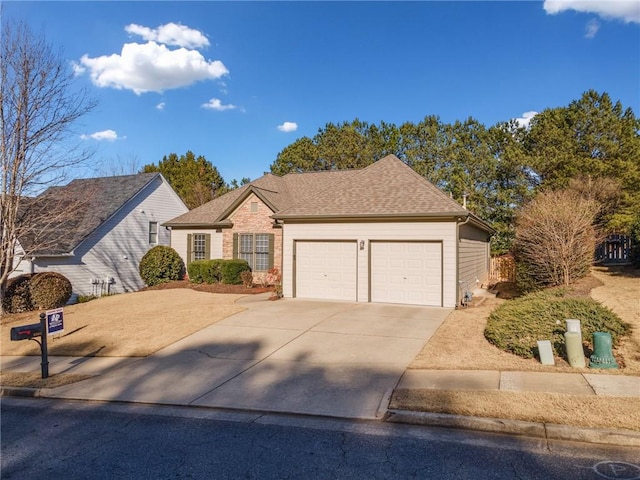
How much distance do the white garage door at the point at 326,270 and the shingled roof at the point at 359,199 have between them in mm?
1181

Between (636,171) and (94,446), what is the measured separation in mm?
28663

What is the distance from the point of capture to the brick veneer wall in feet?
63.6

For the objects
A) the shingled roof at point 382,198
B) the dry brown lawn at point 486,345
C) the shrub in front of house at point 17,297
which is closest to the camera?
the dry brown lawn at point 486,345

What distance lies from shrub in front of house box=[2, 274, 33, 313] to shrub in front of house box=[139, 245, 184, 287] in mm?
5431

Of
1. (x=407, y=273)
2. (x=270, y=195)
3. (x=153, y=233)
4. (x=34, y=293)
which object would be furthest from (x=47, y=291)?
(x=407, y=273)

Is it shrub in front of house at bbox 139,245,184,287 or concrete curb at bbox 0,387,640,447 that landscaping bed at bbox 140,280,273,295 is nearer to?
shrub in front of house at bbox 139,245,184,287

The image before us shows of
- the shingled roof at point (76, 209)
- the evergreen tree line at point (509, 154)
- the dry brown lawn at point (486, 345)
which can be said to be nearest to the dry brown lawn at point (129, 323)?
the shingled roof at point (76, 209)

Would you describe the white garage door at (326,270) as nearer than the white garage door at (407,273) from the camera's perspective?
No

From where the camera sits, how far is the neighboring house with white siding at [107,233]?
20.8 m

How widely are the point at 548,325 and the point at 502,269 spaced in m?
14.6

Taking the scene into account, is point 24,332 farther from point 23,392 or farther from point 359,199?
point 359,199

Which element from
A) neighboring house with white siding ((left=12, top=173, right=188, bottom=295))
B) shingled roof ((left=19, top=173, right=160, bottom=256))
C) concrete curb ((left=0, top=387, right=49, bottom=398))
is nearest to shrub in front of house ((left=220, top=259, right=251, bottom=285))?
shingled roof ((left=19, top=173, right=160, bottom=256))

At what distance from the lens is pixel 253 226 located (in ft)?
65.1

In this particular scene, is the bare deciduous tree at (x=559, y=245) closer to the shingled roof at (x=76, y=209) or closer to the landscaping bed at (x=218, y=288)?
the landscaping bed at (x=218, y=288)
